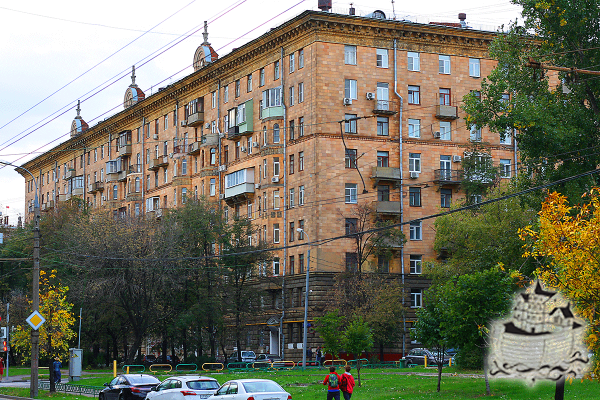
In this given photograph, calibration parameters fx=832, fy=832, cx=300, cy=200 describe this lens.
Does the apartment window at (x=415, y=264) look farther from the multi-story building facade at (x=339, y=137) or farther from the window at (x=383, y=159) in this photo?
the window at (x=383, y=159)

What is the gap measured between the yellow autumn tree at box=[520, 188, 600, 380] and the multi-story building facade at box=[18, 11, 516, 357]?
4494 centimetres

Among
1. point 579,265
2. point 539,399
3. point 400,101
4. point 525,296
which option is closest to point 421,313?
point 539,399

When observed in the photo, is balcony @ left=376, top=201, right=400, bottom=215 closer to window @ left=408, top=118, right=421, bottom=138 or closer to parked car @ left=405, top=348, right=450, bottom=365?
window @ left=408, top=118, right=421, bottom=138

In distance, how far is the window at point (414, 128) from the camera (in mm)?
69000

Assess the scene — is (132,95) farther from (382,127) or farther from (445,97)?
(445,97)

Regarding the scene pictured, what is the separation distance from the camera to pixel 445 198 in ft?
229

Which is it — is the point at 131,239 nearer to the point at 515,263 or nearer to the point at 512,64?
the point at 515,263

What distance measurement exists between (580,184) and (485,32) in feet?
121

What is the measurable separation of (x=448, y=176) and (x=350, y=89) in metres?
11.1

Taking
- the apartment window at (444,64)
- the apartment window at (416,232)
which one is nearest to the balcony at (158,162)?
the apartment window at (416,232)

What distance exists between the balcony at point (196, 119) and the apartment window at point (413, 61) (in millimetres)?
22406

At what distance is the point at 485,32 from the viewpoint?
7038cm

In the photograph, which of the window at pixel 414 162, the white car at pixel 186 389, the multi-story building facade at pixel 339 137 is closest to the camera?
the white car at pixel 186 389

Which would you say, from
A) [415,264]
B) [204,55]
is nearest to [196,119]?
[204,55]
